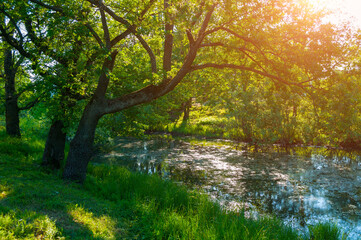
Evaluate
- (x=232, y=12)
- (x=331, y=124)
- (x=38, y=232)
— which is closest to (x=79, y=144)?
(x=38, y=232)

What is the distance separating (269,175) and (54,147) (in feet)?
37.4

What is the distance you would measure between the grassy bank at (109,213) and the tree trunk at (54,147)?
597 millimetres

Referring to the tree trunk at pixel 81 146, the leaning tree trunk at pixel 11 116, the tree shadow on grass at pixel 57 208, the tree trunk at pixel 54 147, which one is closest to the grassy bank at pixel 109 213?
the tree shadow on grass at pixel 57 208

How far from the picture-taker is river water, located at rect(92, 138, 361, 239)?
32.7 ft

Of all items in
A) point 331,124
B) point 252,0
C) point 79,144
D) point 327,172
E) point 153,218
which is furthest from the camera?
point 327,172

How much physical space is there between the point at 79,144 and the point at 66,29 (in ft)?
13.6

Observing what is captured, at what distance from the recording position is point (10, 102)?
14297mm

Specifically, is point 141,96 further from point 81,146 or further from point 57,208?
point 57,208

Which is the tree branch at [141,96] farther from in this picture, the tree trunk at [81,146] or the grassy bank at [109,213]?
the grassy bank at [109,213]

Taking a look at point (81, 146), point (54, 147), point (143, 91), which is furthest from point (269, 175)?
point (54, 147)

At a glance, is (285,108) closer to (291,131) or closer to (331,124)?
(291,131)

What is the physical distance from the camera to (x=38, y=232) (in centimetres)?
504

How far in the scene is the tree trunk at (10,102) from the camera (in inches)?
563

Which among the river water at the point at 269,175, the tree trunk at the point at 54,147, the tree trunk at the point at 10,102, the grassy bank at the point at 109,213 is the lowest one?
the river water at the point at 269,175
